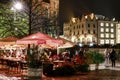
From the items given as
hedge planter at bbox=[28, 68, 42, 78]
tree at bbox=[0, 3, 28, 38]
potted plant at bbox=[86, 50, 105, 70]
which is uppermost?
tree at bbox=[0, 3, 28, 38]

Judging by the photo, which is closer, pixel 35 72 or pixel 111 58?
pixel 35 72

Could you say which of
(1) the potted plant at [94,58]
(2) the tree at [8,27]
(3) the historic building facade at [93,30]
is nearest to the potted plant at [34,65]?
(1) the potted plant at [94,58]

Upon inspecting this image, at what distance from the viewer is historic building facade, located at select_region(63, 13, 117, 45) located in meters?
135

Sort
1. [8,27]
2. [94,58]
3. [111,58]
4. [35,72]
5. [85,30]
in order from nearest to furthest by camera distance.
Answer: [35,72] → [94,58] → [111,58] → [8,27] → [85,30]

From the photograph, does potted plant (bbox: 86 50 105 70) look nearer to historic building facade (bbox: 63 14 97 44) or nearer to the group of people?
the group of people

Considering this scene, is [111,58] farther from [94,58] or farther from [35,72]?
[35,72]

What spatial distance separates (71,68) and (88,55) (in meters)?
3.61

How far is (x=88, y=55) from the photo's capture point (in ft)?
79.5

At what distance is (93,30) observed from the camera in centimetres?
13512

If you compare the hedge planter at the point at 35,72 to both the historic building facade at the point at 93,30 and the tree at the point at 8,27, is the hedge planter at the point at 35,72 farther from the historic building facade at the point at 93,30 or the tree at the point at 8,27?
the historic building facade at the point at 93,30

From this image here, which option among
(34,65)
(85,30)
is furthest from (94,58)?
(85,30)

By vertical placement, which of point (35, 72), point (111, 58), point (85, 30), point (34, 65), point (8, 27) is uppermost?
point (85, 30)

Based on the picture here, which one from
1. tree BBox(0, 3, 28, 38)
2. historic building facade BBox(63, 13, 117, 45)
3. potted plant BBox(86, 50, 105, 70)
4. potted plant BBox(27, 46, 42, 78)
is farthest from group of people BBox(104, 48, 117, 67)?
historic building facade BBox(63, 13, 117, 45)

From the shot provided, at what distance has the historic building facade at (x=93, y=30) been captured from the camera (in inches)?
5300
